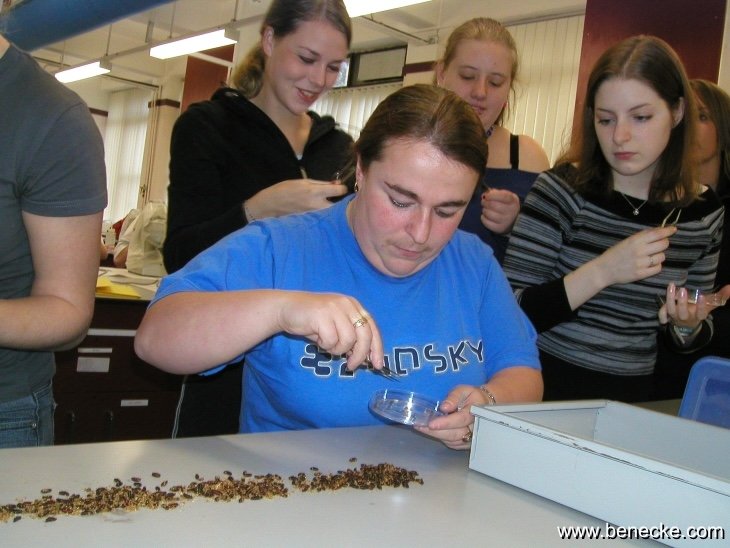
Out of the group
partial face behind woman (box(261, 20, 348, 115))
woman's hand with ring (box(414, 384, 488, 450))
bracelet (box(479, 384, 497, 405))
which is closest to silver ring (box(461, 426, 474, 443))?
woman's hand with ring (box(414, 384, 488, 450))

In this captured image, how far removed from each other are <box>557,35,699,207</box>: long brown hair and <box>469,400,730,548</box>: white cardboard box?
2.36 feet

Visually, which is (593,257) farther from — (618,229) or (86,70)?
(86,70)

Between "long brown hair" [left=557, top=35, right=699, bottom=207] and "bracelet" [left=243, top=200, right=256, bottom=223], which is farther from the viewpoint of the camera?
"long brown hair" [left=557, top=35, right=699, bottom=207]

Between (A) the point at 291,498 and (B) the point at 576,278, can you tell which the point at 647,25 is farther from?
(A) the point at 291,498

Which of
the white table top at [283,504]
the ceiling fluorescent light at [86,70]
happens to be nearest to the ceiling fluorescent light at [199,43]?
the ceiling fluorescent light at [86,70]

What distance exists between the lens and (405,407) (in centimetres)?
111

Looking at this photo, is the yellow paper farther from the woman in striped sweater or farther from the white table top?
the white table top

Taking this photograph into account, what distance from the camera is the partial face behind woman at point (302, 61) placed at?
1677 millimetres

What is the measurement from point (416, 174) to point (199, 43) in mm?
5970

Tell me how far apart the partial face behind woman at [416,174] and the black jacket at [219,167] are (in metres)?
0.33

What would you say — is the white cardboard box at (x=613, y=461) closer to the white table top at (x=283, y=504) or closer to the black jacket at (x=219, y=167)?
the white table top at (x=283, y=504)

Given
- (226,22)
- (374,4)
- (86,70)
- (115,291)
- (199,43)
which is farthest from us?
(86,70)

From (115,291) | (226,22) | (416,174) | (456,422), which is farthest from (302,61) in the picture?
(226,22)

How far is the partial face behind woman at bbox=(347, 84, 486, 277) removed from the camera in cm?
119
